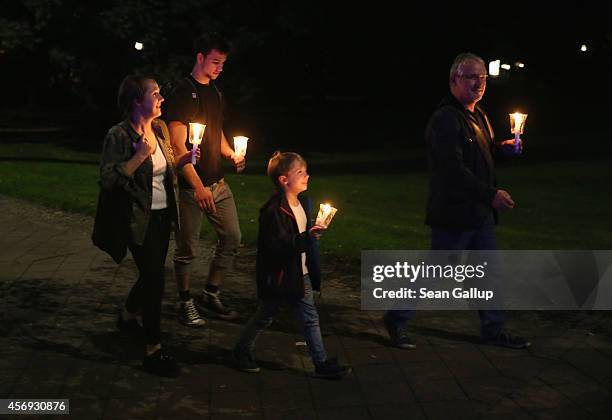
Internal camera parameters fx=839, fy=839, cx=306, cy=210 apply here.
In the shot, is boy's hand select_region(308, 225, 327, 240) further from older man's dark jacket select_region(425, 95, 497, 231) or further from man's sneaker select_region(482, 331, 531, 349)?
man's sneaker select_region(482, 331, 531, 349)

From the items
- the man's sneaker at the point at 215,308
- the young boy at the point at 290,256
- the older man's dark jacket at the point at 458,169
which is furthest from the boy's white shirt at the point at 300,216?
the man's sneaker at the point at 215,308

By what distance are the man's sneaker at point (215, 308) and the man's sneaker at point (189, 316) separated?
0.68ft

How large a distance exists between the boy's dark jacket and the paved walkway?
579mm

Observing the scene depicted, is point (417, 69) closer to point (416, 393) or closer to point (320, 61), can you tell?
point (320, 61)

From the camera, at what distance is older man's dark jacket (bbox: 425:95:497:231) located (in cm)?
554

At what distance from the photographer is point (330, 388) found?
199 inches

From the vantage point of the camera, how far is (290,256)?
197 inches

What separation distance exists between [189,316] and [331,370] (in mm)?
1500

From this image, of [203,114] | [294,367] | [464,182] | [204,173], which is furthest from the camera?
[204,173]

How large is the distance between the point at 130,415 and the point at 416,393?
166 cm

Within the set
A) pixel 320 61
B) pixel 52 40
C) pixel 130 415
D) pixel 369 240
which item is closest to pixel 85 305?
pixel 130 415

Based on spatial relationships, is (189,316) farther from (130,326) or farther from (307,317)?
(307,317)

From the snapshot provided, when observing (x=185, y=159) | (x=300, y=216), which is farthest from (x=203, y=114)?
(x=300, y=216)

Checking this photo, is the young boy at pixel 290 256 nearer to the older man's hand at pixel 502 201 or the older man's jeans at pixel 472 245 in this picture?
the older man's jeans at pixel 472 245
